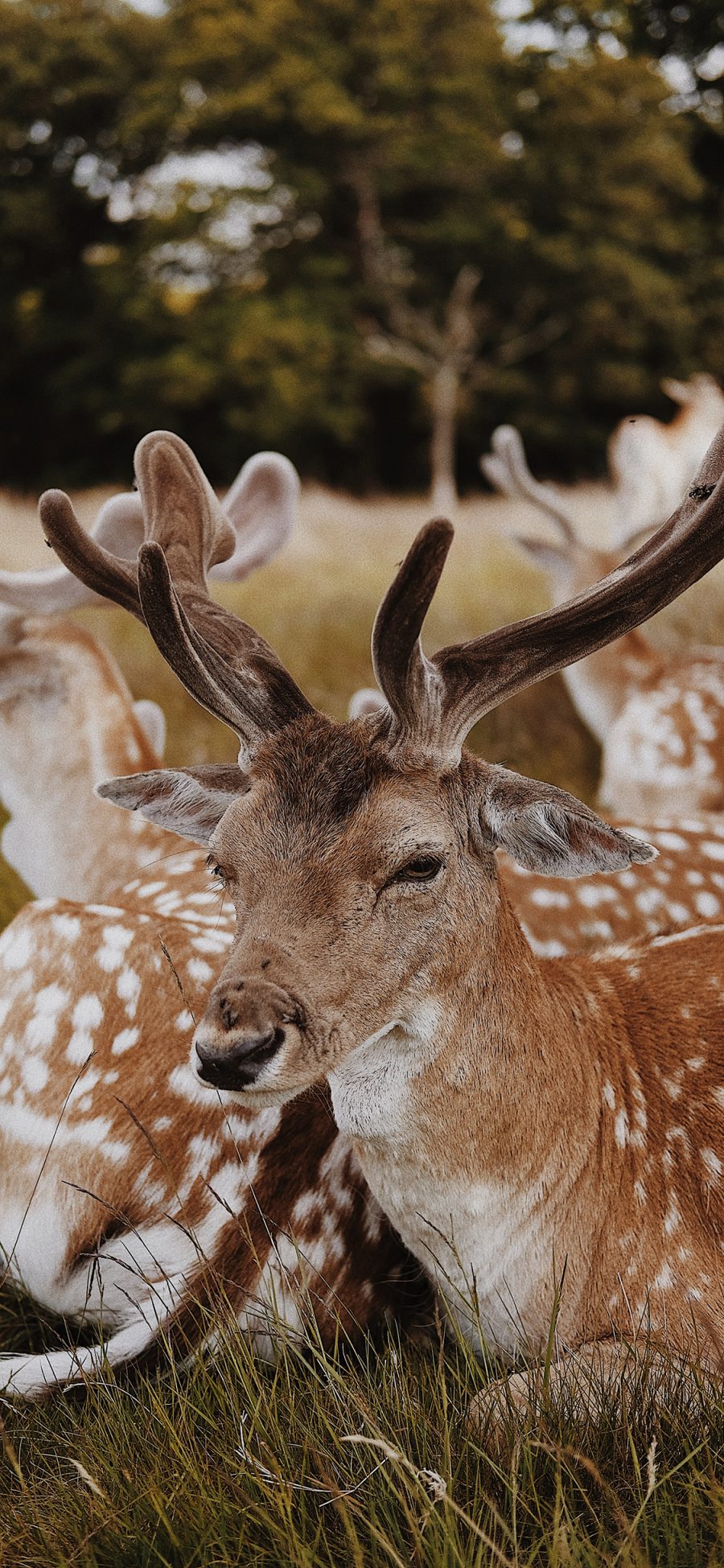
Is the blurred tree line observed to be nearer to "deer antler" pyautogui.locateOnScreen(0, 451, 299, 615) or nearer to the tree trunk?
the tree trunk

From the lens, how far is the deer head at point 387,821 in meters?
1.86

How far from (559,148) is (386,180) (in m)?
4.20

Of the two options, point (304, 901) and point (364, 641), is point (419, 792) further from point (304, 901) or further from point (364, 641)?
point (364, 641)

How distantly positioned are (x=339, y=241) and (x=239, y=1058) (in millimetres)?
30865

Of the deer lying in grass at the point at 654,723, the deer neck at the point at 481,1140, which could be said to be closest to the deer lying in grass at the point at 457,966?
the deer neck at the point at 481,1140

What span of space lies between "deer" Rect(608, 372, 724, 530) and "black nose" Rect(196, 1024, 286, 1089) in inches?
268

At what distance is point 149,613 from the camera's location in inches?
81.4

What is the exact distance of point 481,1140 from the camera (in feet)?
6.84

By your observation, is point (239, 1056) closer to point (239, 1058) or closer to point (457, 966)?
point (239, 1058)

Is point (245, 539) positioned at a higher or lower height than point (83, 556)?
higher

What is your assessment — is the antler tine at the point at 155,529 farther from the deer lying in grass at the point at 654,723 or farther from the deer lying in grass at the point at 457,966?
the deer lying in grass at the point at 654,723

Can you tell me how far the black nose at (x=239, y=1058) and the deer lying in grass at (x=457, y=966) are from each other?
0.11 feet

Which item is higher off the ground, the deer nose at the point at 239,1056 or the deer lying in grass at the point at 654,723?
the deer lying in grass at the point at 654,723

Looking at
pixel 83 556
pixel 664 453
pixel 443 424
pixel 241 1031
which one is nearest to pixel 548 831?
pixel 241 1031
